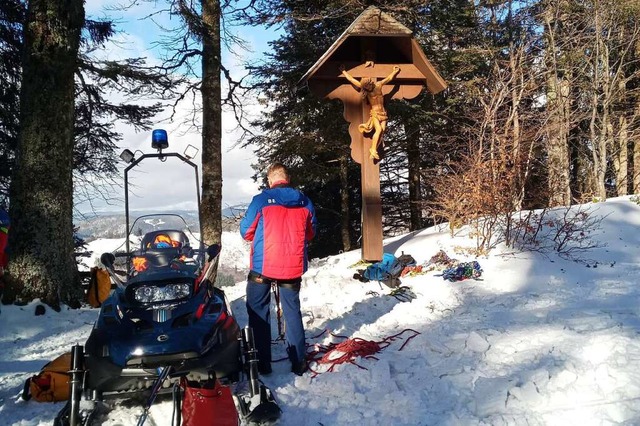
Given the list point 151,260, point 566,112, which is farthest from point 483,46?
point 151,260

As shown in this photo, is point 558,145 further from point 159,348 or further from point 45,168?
point 159,348

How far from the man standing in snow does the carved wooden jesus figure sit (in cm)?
400

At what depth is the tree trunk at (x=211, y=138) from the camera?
8.50 metres

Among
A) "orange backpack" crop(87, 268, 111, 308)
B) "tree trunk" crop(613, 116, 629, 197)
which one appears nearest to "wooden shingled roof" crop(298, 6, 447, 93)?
"orange backpack" crop(87, 268, 111, 308)

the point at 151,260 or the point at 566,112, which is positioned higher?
the point at 566,112

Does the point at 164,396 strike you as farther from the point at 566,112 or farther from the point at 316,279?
the point at 566,112

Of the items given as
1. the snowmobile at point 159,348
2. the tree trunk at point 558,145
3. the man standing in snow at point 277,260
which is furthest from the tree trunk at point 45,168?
the tree trunk at point 558,145

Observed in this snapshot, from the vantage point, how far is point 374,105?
26.8 ft

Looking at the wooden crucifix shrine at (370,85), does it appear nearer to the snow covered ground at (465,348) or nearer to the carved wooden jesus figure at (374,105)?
the carved wooden jesus figure at (374,105)

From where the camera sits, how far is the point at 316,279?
7906 millimetres

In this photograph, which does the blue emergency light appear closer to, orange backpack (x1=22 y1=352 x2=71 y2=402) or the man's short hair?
the man's short hair

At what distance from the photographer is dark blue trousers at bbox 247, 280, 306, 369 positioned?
429 centimetres

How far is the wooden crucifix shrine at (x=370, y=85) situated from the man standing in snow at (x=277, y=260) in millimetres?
3783

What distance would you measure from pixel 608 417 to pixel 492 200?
522cm
